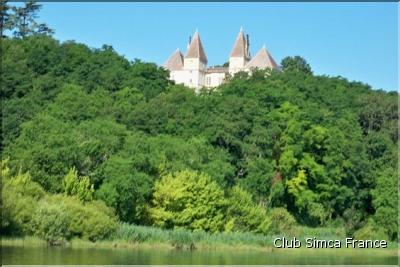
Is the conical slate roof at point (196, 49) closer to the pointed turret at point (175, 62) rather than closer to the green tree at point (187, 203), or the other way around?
the pointed turret at point (175, 62)

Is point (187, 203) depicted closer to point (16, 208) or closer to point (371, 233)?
point (16, 208)

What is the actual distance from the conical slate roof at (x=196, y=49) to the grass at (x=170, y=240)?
48.9 metres

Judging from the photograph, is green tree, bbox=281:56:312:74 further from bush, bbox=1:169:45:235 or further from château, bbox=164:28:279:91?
bush, bbox=1:169:45:235

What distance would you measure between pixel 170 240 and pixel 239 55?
176 ft

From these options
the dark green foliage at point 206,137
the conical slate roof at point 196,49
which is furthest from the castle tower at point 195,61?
the dark green foliage at point 206,137

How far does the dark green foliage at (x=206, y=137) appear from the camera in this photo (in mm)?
35844

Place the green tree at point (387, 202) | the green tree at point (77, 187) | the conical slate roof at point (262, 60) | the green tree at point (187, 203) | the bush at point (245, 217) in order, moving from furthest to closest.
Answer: the conical slate roof at point (262, 60)
the green tree at point (387, 202)
the bush at point (245, 217)
the green tree at point (187, 203)
the green tree at point (77, 187)

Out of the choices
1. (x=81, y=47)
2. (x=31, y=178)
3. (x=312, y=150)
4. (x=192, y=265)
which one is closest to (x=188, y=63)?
(x=81, y=47)

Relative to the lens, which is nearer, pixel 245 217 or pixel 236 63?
pixel 245 217

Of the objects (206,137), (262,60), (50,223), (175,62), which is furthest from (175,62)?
(50,223)

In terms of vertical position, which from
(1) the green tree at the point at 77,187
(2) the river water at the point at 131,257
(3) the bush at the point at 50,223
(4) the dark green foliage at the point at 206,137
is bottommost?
(2) the river water at the point at 131,257

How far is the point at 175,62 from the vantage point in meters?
86.6

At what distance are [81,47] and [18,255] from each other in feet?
114

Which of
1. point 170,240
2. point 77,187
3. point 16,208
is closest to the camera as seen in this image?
point 16,208
